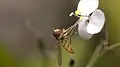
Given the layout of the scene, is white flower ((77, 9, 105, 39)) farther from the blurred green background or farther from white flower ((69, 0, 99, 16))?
the blurred green background

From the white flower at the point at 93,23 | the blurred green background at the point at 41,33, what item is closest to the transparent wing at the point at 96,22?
the white flower at the point at 93,23

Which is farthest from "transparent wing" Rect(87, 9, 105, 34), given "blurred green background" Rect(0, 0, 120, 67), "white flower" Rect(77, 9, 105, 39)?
"blurred green background" Rect(0, 0, 120, 67)

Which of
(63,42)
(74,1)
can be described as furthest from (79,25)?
(74,1)

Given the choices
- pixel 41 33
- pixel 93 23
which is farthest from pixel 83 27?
pixel 41 33

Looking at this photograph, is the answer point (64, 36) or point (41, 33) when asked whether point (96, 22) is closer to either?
point (64, 36)

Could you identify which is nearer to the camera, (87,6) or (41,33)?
(87,6)
